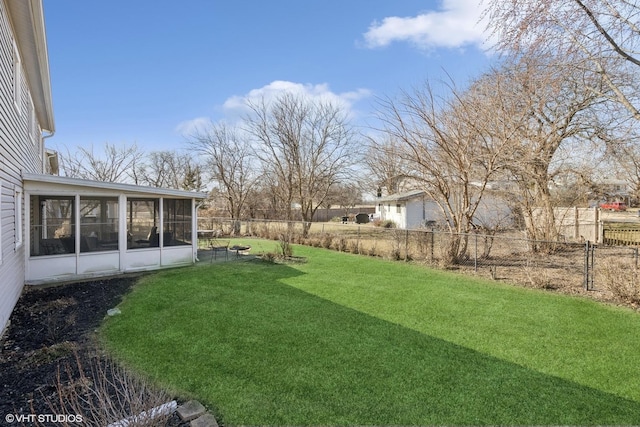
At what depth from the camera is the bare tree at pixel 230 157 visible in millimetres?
23094

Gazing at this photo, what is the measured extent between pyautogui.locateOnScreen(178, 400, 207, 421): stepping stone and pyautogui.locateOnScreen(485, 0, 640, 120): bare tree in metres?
6.85

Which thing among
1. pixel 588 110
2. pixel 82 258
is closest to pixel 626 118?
pixel 588 110

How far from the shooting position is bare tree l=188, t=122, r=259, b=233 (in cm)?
2309

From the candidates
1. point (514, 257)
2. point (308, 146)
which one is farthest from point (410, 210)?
point (514, 257)

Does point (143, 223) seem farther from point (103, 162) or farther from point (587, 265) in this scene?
point (103, 162)

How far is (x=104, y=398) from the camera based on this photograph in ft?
9.58

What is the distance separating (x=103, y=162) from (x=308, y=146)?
20.7 m

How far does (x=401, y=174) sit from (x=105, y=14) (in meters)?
9.74

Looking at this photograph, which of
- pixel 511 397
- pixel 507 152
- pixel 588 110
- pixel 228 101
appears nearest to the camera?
pixel 511 397

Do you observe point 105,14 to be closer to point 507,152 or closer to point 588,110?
point 507,152

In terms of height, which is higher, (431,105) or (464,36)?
(464,36)

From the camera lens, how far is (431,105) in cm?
963

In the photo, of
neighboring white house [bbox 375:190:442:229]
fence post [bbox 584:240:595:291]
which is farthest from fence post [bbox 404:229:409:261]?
neighboring white house [bbox 375:190:442:229]

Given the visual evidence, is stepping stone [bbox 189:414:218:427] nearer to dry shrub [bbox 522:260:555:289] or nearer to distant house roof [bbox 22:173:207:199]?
distant house roof [bbox 22:173:207:199]
